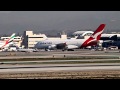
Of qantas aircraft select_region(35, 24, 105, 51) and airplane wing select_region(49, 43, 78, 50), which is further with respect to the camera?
airplane wing select_region(49, 43, 78, 50)

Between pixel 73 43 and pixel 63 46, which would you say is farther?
pixel 63 46

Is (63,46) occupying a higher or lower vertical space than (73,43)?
lower

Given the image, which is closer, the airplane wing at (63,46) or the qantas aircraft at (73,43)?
the qantas aircraft at (73,43)

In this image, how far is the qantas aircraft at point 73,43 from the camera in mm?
109906

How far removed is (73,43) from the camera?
120 meters

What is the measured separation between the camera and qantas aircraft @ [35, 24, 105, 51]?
110m
